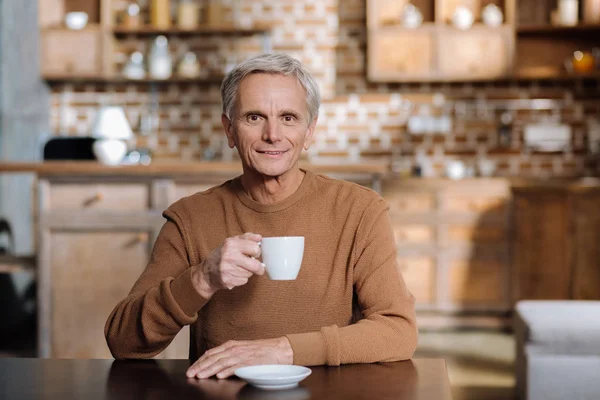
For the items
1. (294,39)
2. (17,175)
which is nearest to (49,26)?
(17,175)

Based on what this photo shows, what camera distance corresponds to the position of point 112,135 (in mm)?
3551

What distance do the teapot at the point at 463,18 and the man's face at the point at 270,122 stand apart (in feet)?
13.2

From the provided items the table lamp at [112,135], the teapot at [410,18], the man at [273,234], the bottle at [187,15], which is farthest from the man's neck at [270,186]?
the bottle at [187,15]

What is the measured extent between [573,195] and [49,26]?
3739 mm

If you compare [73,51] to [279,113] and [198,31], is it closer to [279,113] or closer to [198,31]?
[198,31]

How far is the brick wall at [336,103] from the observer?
5500 millimetres

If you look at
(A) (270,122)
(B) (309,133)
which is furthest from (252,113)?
(B) (309,133)

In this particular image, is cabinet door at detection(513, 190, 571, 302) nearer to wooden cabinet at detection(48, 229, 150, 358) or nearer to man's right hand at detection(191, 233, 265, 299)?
wooden cabinet at detection(48, 229, 150, 358)

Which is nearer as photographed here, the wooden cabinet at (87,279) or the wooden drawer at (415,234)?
the wooden cabinet at (87,279)

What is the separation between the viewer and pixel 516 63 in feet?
18.1

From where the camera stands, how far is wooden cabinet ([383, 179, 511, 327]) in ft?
16.1

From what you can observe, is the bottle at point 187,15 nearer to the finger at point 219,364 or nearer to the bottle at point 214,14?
the bottle at point 214,14

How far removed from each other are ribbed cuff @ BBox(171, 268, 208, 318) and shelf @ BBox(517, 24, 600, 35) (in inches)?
178

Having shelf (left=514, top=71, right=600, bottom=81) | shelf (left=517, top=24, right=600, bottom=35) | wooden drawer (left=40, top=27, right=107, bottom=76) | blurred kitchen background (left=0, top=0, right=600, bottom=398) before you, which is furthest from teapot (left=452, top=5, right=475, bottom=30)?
wooden drawer (left=40, top=27, right=107, bottom=76)
